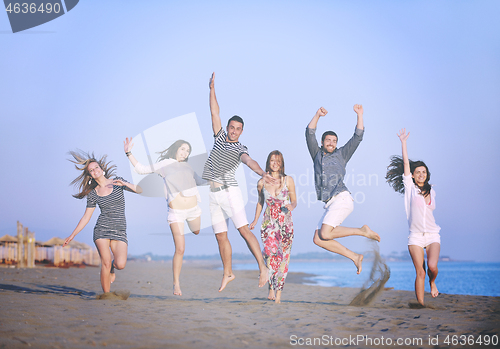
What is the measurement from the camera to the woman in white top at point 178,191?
6426 mm

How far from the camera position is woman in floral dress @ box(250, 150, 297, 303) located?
20.2 ft

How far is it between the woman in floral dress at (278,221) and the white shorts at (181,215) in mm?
1005

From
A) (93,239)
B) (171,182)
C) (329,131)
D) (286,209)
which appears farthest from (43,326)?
(329,131)

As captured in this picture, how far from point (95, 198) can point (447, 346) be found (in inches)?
205

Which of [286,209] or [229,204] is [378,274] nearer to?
[286,209]

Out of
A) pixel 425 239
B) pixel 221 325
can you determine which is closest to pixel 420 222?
pixel 425 239

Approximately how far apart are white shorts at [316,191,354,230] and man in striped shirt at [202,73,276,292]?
1.17 m

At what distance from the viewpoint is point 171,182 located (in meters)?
6.46

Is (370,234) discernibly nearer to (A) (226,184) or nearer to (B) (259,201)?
(B) (259,201)

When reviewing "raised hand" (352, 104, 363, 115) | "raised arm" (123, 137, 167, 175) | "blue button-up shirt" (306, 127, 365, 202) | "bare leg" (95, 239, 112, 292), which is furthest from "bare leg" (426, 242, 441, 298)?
"bare leg" (95, 239, 112, 292)

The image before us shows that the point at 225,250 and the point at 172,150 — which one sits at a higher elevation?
the point at 172,150

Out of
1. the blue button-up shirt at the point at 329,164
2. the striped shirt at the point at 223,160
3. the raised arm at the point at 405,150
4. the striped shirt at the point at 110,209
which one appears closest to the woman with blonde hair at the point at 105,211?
the striped shirt at the point at 110,209

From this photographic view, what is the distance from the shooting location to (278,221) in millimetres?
6168

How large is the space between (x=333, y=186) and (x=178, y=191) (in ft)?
8.01
